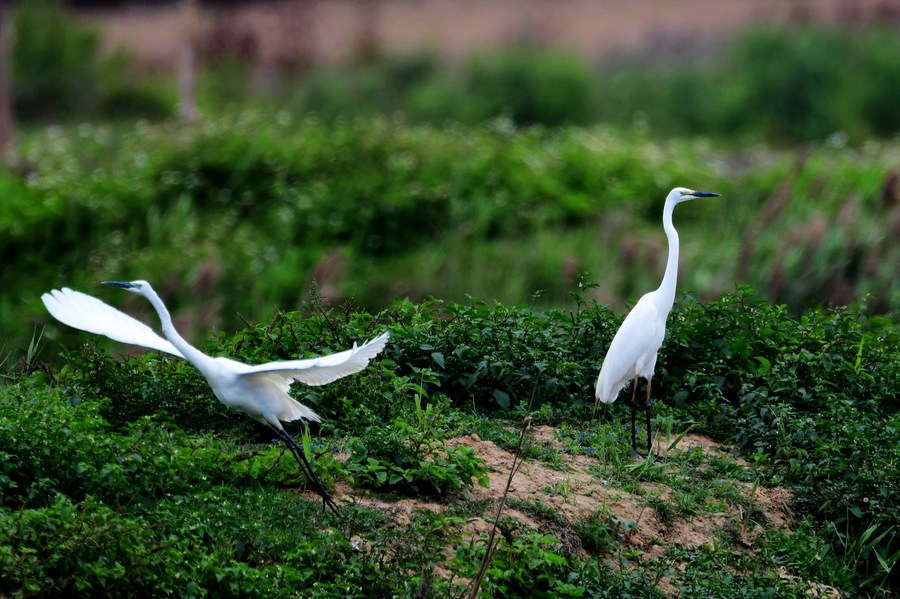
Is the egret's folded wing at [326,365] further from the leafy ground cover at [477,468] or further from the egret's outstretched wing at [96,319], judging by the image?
the egret's outstretched wing at [96,319]

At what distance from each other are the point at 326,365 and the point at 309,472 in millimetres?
665

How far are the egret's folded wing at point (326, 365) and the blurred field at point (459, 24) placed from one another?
51.0 ft

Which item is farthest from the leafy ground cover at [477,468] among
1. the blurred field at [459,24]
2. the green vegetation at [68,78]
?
the blurred field at [459,24]

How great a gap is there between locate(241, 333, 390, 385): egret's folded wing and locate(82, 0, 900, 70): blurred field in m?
15.5

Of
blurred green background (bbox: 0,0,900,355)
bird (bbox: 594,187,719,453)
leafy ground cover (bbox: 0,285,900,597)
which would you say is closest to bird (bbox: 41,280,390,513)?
leafy ground cover (bbox: 0,285,900,597)

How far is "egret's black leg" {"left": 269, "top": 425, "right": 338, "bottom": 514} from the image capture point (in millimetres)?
4816

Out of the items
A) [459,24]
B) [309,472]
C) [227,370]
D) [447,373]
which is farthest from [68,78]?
[309,472]

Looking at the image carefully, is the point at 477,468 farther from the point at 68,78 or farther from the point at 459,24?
the point at 459,24

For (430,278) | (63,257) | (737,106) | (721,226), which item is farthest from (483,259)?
(737,106)

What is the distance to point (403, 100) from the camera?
18.4 metres

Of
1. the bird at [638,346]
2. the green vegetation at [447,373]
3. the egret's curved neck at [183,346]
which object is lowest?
the green vegetation at [447,373]

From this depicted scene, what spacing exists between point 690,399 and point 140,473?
3.14 meters

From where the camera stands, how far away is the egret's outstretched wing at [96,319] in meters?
4.91

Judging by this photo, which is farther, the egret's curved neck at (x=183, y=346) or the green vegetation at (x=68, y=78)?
the green vegetation at (x=68, y=78)
